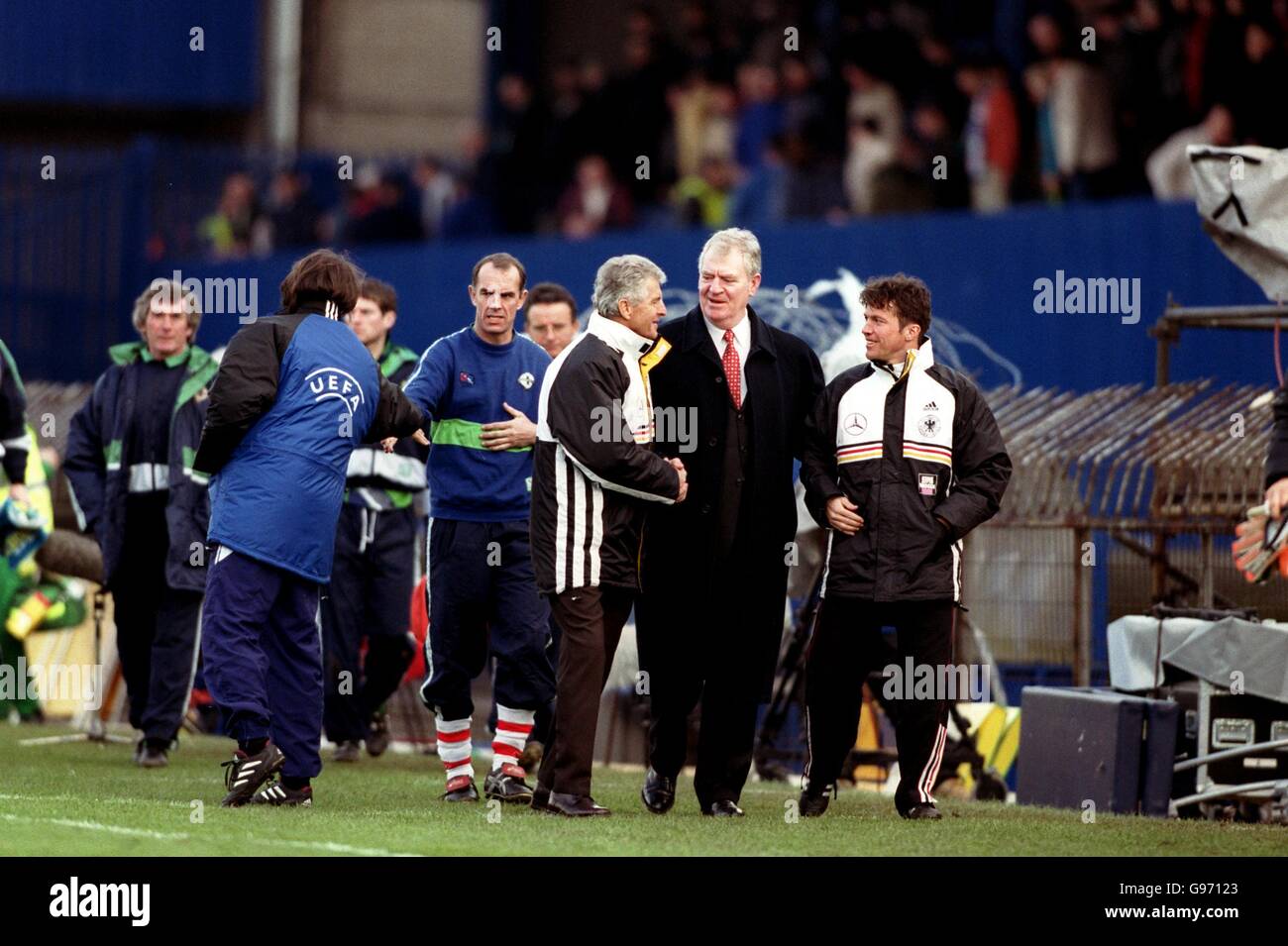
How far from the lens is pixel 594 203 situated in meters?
21.2

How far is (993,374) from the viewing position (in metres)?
15.7

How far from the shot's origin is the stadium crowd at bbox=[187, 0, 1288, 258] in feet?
54.0

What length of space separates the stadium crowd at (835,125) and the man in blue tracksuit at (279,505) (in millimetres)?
7959

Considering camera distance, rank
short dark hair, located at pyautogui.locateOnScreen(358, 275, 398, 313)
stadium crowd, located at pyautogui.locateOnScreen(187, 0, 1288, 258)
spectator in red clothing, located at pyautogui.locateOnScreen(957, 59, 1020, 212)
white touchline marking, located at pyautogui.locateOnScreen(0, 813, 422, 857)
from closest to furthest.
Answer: white touchline marking, located at pyautogui.locateOnScreen(0, 813, 422, 857), short dark hair, located at pyautogui.locateOnScreen(358, 275, 398, 313), stadium crowd, located at pyautogui.locateOnScreen(187, 0, 1288, 258), spectator in red clothing, located at pyautogui.locateOnScreen(957, 59, 1020, 212)

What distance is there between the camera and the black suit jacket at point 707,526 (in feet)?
31.7

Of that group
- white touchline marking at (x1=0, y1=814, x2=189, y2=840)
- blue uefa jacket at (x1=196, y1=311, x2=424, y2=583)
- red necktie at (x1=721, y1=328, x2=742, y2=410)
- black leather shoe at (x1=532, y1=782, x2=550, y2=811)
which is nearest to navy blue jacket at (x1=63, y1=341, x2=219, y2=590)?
blue uefa jacket at (x1=196, y1=311, x2=424, y2=583)

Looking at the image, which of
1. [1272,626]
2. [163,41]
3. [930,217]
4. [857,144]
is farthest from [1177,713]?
[163,41]

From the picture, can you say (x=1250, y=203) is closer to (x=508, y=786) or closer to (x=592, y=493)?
(x=592, y=493)

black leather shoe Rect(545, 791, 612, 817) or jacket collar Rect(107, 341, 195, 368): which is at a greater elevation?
jacket collar Rect(107, 341, 195, 368)

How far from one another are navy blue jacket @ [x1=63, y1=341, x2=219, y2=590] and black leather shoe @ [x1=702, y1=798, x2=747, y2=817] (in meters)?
3.51
